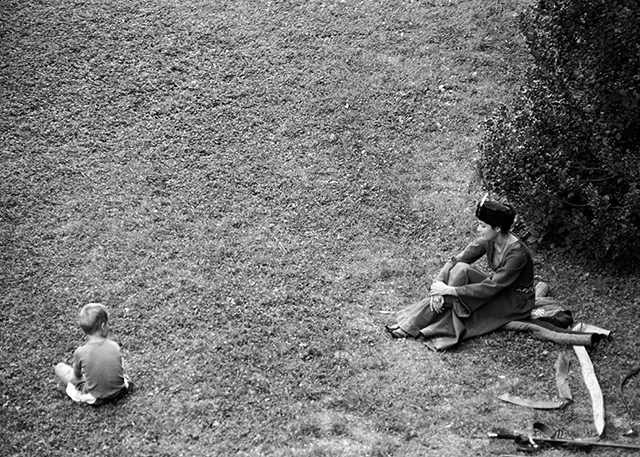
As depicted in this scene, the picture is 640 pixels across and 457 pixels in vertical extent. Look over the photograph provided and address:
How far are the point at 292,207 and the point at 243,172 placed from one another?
1.00 metres

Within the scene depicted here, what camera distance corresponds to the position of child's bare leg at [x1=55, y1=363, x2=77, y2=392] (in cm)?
731

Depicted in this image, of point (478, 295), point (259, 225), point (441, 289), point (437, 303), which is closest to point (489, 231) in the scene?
point (478, 295)

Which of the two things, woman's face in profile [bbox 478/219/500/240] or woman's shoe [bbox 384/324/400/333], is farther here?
woman's shoe [bbox 384/324/400/333]

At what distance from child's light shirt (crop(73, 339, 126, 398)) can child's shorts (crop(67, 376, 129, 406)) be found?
0.13 feet

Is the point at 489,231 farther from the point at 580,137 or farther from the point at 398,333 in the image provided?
the point at 580,137

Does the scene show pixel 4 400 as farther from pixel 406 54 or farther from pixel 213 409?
pixel 406 54

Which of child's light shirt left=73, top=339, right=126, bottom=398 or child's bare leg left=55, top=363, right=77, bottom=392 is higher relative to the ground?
child's light shirt left=73, top=339, right=126, bottom=398

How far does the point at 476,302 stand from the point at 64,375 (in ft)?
12.7

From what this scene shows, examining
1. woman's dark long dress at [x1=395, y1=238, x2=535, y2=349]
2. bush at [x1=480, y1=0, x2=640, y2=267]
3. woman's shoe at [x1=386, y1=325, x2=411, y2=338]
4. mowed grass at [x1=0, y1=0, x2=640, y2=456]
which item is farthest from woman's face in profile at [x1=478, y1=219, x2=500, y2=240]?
woman's shoe at [x1=386, y1=325, x2=411, y2=338]

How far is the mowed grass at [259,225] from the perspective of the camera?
706 centimetres

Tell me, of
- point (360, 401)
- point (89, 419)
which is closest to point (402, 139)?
point (360, 401)

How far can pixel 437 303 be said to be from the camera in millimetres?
7871

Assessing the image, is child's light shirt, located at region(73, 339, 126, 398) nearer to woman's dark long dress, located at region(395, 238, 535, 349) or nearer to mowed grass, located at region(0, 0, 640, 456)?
mowed grass, located at region(0, 0, 640, 456)

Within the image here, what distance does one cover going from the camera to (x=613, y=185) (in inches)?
330
